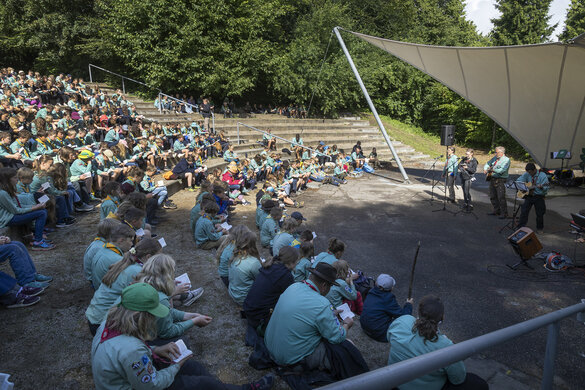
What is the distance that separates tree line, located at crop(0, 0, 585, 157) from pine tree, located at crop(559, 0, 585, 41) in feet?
0.24

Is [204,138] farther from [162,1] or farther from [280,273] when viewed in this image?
[280,273]

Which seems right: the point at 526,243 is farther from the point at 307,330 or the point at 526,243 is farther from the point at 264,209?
the point at 307,330

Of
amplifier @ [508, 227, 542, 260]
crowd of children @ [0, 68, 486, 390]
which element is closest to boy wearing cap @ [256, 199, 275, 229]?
crowd of children @ [0, 68, 486, 390]

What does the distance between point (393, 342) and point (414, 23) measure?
3999cm

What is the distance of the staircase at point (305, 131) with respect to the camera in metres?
18.4

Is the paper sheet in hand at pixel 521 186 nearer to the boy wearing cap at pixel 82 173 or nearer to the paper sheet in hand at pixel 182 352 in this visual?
the paper sheet in hand at pixel 182 352

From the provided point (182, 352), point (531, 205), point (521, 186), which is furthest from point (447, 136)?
point (182, 352)

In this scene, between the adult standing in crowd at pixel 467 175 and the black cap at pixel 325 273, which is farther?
the adult standing in crowd at pixel 467 175

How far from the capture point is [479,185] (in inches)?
588

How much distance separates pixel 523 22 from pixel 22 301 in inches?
1238

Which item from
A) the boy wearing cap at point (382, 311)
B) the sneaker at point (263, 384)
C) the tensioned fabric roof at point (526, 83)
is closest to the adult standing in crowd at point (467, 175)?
the tensioned fabric roof at point (526, 83)

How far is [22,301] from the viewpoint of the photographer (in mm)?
4379

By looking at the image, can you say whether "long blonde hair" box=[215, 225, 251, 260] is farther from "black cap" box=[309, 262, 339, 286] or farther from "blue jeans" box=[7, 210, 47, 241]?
"blue jeans" box=[7, 210, 47, 241]

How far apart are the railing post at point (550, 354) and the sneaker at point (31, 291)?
17.9ft
